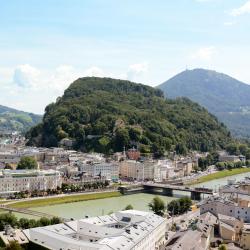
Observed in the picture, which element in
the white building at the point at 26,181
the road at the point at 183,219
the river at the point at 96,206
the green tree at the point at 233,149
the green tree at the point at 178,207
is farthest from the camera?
the green tree at the point at 233,149

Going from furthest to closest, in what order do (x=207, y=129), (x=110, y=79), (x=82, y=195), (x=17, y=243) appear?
(x=110, y=79), (x=207, y=129), (x=82, y=195), (x=17, y=243)

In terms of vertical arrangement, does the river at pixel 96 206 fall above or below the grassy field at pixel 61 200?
below

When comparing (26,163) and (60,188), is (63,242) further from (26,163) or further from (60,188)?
(26,163)

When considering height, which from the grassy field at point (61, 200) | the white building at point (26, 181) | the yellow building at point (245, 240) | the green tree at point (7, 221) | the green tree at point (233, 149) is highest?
the green tree at point (233, 149)

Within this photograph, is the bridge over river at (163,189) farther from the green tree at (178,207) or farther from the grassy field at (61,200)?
the green tree at (178,207)

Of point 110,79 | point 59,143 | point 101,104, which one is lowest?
point 59,143

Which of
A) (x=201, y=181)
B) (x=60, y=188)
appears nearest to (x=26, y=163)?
(x=60, y=188)

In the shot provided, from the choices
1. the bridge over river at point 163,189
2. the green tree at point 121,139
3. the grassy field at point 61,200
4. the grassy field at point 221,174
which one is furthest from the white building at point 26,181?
the green tree at point 121,139
